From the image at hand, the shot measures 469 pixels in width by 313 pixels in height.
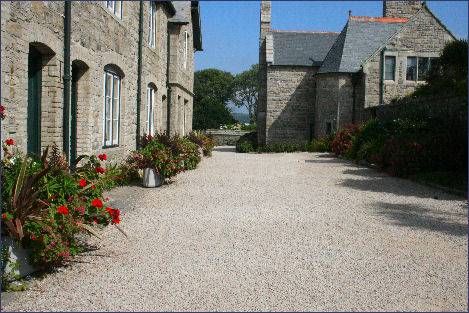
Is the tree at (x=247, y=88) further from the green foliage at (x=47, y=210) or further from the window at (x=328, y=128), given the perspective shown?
the green foliage at (x=47, y=210)

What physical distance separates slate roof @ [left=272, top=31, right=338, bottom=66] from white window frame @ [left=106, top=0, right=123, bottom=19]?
1895cm

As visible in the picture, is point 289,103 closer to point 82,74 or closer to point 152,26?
point 152,26

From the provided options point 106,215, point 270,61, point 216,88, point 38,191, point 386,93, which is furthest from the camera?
point 216,88

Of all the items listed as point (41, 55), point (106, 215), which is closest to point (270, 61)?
point (41, 55)

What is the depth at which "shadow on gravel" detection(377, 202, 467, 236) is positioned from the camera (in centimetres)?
656

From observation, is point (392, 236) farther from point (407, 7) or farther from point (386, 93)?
point (407, 7)

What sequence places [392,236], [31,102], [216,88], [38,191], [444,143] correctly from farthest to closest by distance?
[216,88], [444,143], [31,102], [392,236], [38,191]

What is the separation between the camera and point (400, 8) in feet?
101

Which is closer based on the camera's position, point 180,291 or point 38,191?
point 180,291

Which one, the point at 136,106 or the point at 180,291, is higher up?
the point at 136,106

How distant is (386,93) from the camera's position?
82.5 ft

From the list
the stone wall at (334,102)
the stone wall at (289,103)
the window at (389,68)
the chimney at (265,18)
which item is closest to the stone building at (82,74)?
the stone wall at (334,102)

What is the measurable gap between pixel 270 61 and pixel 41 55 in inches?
888

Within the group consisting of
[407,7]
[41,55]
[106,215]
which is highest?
[407,7]
